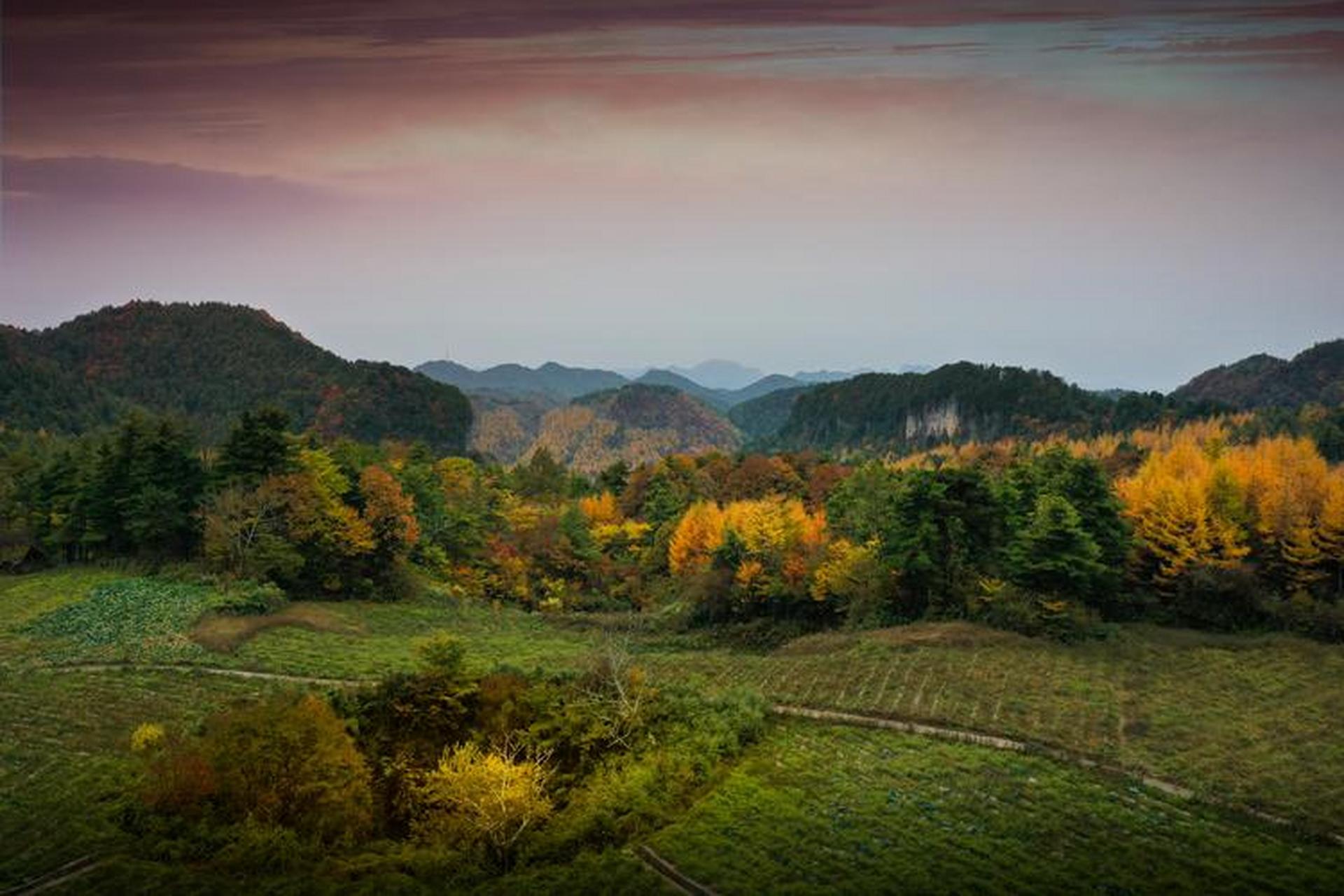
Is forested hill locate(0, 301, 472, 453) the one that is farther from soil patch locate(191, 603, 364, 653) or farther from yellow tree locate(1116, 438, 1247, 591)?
yellow tree locate(1116, 438, 1247, 591)

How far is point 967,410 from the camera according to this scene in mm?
165625

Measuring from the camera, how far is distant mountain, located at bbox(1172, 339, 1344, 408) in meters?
153

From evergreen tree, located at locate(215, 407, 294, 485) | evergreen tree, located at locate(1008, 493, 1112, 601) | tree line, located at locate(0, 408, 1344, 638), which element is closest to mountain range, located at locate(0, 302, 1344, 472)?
tree line, located at locate(0, 408, 1344, 638)

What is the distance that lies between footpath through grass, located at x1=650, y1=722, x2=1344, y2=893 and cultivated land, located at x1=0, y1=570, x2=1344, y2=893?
7 cm

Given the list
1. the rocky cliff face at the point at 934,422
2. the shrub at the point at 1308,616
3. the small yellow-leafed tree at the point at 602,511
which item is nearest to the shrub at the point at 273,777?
the shrub at the point at 1308,616

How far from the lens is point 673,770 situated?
2484 cm

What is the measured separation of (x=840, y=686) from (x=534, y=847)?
614 inches

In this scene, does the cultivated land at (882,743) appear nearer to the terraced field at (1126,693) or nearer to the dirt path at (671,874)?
the terraced field at (1126,693)

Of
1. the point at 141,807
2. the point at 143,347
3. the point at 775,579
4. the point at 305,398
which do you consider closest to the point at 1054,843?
the point at 141,807

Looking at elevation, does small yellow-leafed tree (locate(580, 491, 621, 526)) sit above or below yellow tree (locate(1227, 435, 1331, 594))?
below

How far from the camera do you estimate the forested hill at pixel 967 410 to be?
454ft

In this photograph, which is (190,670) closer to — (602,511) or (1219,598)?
(1219,598)

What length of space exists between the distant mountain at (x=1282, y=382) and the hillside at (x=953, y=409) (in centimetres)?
1864

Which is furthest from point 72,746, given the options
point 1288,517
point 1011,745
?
point 1288,517
